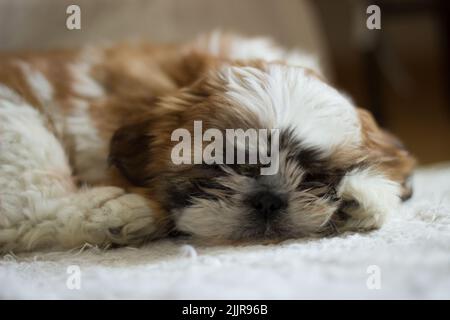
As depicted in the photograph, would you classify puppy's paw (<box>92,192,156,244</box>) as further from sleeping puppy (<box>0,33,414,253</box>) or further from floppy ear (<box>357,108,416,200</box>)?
floppy ear (<box>357,108,416,200</box>)

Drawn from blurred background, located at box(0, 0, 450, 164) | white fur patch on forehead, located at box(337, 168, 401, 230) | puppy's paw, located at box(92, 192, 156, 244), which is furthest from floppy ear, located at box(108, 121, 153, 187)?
blurred background, located at box(0, 0, 450, 164)

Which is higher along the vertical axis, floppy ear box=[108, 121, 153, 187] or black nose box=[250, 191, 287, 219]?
floppy ear box=[108, 121, 153, 187]

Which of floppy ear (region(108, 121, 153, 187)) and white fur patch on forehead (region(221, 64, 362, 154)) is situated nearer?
white fur patch on forehead (region(221, 64, 362, 154))

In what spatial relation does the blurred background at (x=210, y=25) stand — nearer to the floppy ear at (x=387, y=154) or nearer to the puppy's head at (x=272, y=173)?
the puppy's head at (x=272, y=173)

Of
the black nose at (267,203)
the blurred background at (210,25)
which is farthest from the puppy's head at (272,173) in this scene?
the blurred background at (210,25)

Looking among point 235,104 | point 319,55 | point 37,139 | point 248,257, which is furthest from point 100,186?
point 319,55

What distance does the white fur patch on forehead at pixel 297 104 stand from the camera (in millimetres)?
1659

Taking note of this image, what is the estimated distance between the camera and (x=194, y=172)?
5.50 feet

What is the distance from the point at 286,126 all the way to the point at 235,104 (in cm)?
15

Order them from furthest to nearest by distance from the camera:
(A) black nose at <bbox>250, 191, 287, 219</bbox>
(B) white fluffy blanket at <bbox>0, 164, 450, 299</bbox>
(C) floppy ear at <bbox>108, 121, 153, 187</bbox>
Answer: (C) floppy ear at <bbox>108, 121, 153, 187</bbox> → (A) black nose at <bbox>250, 191, 287, 219</bbox> → (B) white fluffy blanket at <bbox>0, 164, 450, 299</bbox>

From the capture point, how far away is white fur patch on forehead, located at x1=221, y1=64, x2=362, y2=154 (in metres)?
1.66

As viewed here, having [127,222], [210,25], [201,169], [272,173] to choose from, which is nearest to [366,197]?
[272,173]

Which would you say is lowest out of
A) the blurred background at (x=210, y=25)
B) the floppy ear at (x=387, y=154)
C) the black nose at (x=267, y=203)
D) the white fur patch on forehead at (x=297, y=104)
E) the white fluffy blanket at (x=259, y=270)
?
the white fluffy blanket at (x=259, y=270)

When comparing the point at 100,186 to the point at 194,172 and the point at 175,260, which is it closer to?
the point at 194,172
